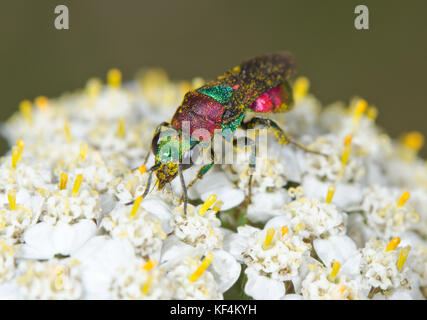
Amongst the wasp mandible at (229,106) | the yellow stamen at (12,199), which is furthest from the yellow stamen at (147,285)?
the yellow stamen at (12,199)

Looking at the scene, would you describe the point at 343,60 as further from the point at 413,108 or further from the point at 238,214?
the point at 238,214

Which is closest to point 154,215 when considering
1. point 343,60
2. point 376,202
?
point 376,202

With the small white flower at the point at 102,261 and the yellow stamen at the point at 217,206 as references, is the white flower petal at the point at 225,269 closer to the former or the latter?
the yellow stamen at the point at 217,206

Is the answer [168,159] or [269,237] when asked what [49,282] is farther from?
[269,237]

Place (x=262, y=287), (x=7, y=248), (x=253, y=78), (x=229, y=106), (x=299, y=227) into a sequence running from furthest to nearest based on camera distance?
(x=253, y=78) → (x=229, y=106) → (x=299, y=227) → (x=262, y=287) → (x=7, y=248)

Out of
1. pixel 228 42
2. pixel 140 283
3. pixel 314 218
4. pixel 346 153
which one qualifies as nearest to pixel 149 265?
pixel 140 283

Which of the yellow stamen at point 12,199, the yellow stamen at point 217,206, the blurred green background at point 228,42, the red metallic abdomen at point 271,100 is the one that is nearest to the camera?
the yellow stamen at point 12,199
